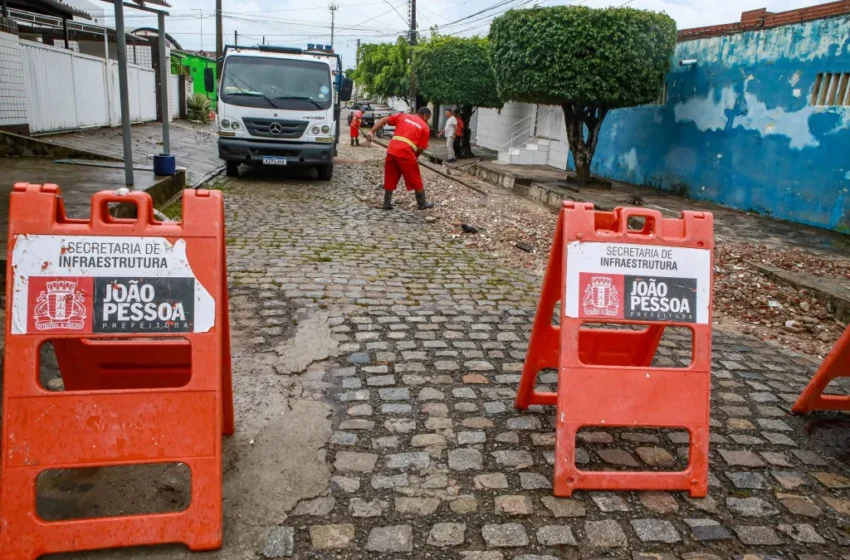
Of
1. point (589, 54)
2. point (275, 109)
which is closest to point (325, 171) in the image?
point (275, 109)

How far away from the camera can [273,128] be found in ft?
38.0

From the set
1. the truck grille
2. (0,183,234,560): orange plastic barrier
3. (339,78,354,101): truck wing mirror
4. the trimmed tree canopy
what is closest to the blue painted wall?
(339,78,354,101): truck wing mirror

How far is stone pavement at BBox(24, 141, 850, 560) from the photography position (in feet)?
8.20

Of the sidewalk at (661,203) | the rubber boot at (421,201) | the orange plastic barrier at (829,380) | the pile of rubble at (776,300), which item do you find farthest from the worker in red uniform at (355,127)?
the orange plastic barrier at (829,380)

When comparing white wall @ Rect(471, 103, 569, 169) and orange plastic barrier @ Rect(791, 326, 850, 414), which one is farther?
white wall @ Rect(471, 103, 569, 169)

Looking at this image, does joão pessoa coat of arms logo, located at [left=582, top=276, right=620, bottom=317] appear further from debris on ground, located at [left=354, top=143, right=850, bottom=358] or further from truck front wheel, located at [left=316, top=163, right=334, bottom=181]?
truck front wheel, located at [left=316, top=163, right=334, bottom=181]

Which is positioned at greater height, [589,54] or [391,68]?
[391,68]

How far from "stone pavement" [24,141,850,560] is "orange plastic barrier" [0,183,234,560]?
0.54ft

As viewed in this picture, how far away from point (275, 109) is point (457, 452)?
9.80 meters

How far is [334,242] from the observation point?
7.47 meters

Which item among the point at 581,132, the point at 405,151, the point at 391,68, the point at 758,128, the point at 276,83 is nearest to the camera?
the point at 405,151

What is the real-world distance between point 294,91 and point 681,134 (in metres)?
7.83

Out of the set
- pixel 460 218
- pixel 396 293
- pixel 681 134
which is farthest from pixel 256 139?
pixel 681 134

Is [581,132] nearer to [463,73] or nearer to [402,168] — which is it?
[402,168]
